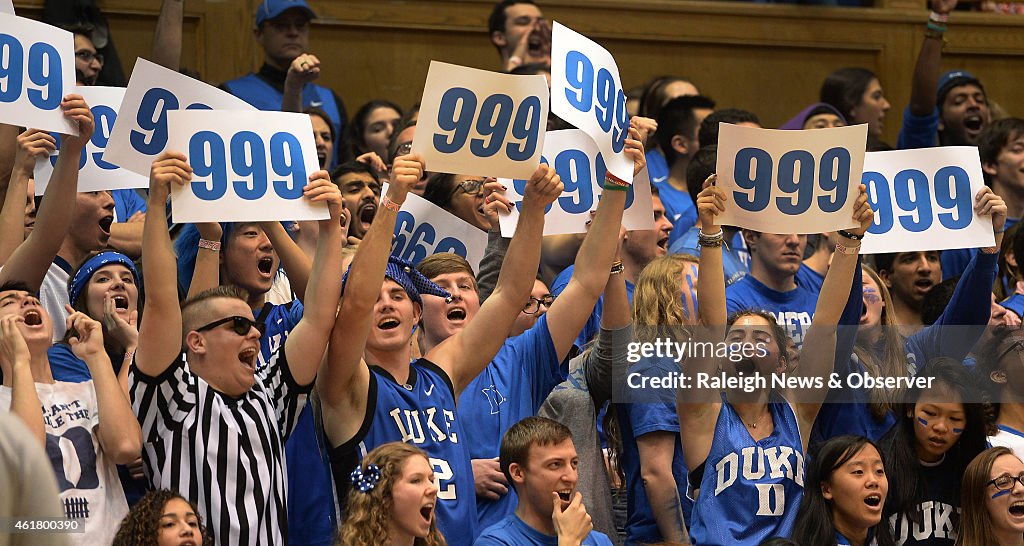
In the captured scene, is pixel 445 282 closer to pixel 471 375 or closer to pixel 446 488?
pixel 471 375

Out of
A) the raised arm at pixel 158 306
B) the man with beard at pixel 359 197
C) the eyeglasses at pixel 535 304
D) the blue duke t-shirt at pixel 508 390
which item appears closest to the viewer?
the raised arm at pixel 158 306

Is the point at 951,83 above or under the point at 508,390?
above

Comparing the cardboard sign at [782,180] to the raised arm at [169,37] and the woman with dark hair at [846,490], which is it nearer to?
the woman with dark hair at [846,490]

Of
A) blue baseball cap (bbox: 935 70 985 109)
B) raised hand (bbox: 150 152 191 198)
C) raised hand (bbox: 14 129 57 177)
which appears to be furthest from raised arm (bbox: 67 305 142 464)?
blue baseball cap (bbox: 935 70 985 109)

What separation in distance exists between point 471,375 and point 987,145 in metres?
3.40

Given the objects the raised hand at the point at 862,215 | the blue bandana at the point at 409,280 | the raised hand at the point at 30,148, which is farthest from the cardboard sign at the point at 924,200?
the raised hand at the point at 30,148

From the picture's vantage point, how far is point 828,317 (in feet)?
16.3

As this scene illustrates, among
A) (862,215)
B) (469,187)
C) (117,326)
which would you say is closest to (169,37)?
(469,187)

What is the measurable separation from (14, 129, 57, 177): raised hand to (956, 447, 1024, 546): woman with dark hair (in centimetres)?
313

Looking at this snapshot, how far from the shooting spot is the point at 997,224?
18.3ft

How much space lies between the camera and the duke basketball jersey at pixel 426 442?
4398 mm

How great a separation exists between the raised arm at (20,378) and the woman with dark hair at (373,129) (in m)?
3.11

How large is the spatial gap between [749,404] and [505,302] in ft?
2.78

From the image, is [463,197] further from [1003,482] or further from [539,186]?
[1003,482]
